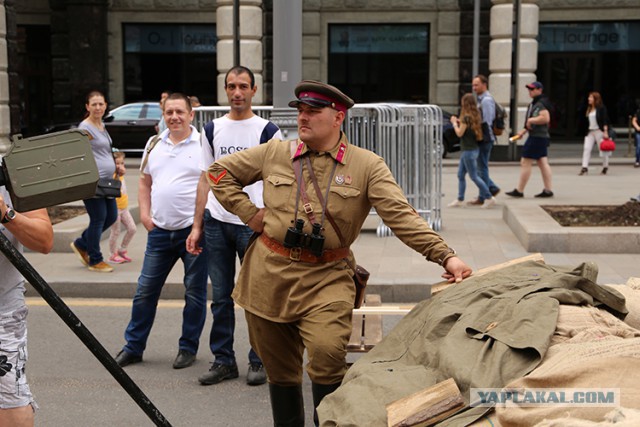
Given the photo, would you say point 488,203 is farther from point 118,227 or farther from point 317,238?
point 317,238

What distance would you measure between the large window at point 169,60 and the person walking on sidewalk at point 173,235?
2207cm

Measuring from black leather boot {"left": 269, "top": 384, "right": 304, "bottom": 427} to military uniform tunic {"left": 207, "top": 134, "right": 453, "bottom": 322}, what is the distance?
0.45 metres

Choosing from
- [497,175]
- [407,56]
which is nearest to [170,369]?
[497,175]

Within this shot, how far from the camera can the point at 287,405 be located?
15.6 ft

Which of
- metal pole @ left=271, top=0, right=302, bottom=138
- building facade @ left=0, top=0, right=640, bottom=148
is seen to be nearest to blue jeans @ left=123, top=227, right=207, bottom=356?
metal pole @ left=271, top=0, right=302, bottom=138

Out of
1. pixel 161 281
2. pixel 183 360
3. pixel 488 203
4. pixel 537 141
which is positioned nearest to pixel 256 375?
pixel 183 360

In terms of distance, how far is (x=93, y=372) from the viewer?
6578 millimetres

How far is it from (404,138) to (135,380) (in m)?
5.89

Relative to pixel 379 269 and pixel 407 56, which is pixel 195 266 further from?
pixel 407 56

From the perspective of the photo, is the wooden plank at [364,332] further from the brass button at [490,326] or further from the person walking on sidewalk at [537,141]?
the person walking on sidewalk at [537,141]

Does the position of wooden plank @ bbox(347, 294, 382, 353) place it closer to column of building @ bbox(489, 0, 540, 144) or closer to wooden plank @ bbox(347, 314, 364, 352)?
wooden plank @ bbox(347, 314, 364, 352)

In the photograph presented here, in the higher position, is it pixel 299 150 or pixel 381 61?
pixel 381 61

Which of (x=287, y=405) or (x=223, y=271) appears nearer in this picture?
(x=287, y=405)

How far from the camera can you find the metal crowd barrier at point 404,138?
1135cm
